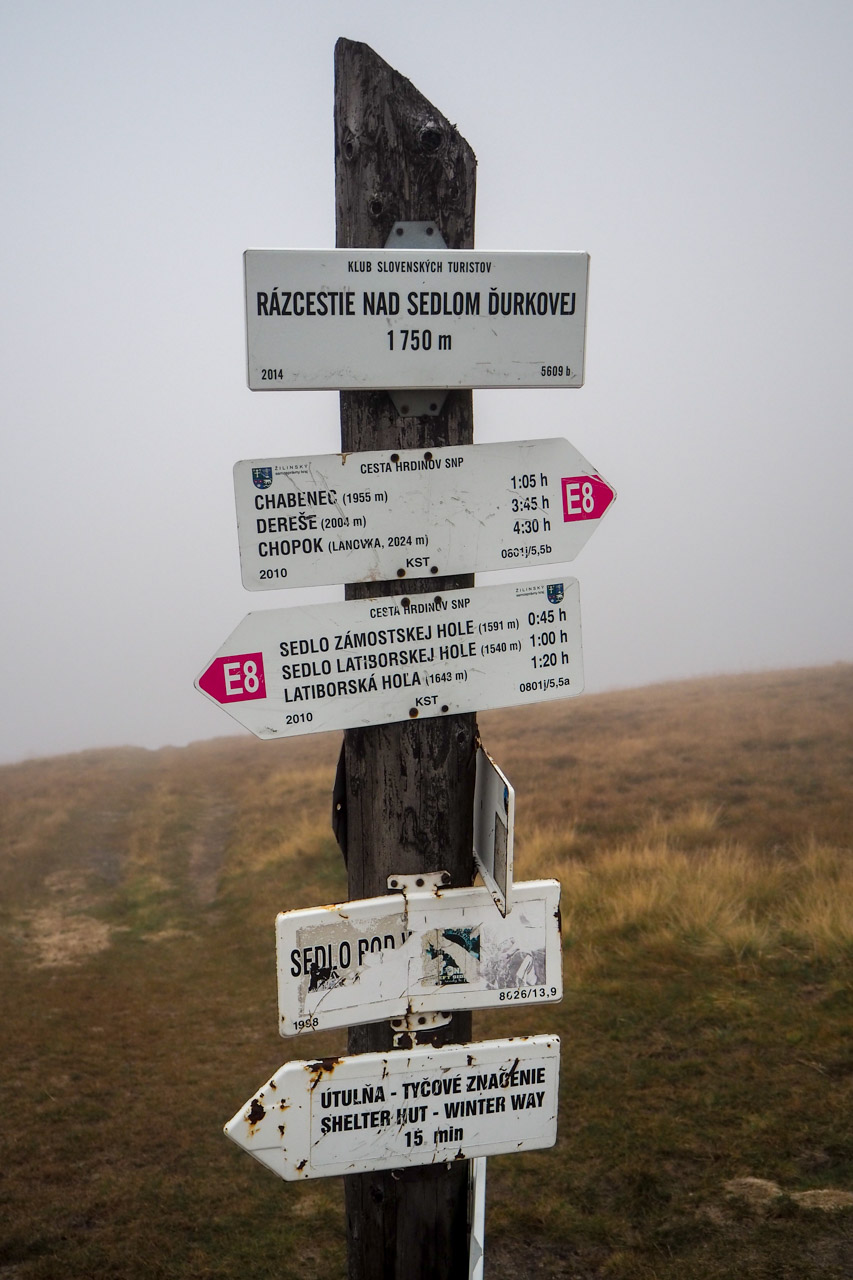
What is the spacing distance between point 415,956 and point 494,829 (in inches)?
17.4

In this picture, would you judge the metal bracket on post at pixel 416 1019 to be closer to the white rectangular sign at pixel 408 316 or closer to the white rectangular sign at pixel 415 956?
the white rectangular sign at pixel 415 956

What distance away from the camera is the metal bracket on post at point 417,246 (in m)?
2.63

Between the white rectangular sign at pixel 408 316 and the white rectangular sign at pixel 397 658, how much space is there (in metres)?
0.60

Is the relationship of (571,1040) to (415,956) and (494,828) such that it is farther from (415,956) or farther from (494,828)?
(494,828)

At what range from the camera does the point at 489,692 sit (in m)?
2.75

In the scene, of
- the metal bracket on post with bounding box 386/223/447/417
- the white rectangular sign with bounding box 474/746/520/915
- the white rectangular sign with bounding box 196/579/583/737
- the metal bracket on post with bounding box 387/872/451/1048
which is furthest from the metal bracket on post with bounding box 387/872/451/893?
the metal bracket on post with bounding box 386/223/447/417

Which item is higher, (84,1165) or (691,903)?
(691,903)

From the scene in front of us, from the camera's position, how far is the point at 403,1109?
2.72 m

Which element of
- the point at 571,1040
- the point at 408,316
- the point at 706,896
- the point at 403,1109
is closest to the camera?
the point at 408,316

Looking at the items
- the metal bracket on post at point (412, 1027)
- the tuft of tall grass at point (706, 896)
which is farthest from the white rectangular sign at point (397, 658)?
the tuft of tall grass at point (706, 896)

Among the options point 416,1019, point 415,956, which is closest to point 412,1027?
point 416,1019

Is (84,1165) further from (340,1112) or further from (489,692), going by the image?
(489,692)

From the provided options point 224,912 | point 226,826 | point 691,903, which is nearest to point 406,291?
point 691,903

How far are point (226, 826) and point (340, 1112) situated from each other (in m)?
14.5
